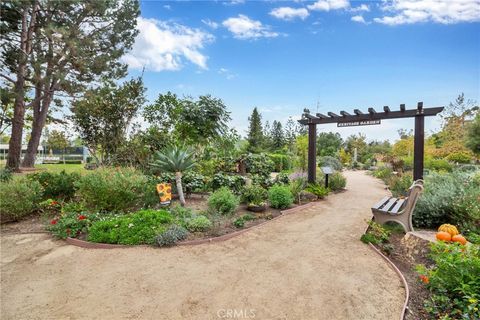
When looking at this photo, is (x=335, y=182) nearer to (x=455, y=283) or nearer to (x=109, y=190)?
(x=455, y=283)

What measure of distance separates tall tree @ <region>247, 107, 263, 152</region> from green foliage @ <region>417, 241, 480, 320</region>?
80.7 ft

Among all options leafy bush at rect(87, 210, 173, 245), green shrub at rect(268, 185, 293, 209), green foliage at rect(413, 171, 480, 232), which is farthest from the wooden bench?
leafy bush at rect(87, 210, 173, 245)

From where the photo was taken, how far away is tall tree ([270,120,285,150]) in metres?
25.7

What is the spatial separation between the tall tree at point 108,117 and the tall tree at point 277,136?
59.1ft

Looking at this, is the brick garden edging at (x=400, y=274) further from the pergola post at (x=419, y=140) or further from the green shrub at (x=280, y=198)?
the pergola post at (x=419, y=140)

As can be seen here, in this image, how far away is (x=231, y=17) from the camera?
21.6ft

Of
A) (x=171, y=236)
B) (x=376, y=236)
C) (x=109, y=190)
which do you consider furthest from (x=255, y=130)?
(x=171, y=236)

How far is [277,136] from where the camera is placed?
26.9 metres

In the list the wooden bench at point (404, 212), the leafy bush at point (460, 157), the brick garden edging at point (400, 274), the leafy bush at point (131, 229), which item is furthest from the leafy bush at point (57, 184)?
the leafy bush at point (460, 157)

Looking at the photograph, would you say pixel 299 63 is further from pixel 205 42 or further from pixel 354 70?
pixel 205 42

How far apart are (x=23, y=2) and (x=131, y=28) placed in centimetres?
446
